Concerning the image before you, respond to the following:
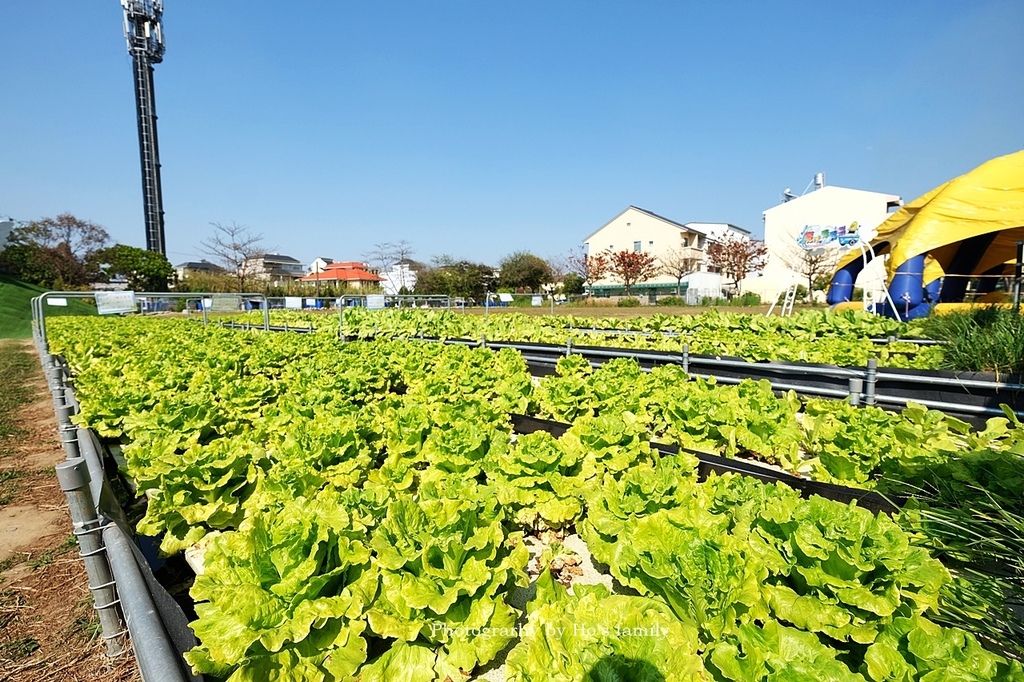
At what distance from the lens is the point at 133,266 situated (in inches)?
1625

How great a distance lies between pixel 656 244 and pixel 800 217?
45.9ft

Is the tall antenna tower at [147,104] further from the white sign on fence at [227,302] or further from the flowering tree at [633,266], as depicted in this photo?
the flowering tree at [633,266]

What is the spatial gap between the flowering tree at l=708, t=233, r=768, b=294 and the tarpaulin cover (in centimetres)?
3794

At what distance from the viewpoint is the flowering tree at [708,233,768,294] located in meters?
47.2

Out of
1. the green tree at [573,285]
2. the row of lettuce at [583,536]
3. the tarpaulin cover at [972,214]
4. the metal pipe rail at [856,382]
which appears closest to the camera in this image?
the row of lettuce at [583,536]

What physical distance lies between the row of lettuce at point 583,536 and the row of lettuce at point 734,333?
3.73 m

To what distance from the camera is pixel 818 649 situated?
1501 millimetres

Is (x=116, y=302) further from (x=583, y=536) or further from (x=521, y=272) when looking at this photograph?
(x=521, y=272)

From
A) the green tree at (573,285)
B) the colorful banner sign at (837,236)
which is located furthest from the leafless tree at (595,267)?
the colorful banner sign at (837,236)

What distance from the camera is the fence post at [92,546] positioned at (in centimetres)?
196

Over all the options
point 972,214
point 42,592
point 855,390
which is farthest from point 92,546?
point 972,214

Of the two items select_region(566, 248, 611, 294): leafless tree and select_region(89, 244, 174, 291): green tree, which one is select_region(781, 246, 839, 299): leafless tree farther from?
select_region(89, 244, 174, 291): green tree

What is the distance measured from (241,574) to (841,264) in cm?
1732

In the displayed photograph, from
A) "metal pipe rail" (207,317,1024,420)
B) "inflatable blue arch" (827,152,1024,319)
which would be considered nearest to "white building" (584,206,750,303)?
"inflatable blue arch" (827,152,1024,319)
